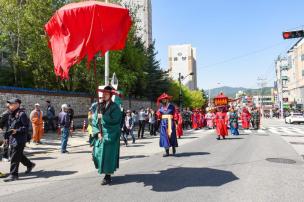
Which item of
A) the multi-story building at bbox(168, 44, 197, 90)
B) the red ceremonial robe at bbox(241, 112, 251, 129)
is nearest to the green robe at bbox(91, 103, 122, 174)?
the red ceremonial robe at bbox(241, 112, 251, 129)

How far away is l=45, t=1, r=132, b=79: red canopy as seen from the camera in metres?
7.67

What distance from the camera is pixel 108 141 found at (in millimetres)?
7082

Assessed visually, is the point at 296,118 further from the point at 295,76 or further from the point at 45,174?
the point at 295,76

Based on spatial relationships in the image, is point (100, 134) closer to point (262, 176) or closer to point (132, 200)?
point (132, 200)

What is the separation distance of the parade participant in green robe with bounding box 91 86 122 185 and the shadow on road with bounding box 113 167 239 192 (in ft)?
1.39

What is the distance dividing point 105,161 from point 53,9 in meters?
19.9

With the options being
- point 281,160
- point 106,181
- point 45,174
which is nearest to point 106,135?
point 106,181

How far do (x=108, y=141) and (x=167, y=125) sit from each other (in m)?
4.32

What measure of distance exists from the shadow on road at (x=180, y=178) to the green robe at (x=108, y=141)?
44 cm

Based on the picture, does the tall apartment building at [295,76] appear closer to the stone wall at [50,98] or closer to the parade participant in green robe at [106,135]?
the stone wall at [50,98]

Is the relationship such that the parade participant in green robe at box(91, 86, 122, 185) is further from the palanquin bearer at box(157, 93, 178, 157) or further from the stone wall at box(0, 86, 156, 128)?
the stone wall at box(0, 86, 156, 128)

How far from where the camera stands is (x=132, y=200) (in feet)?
Result: 18.7

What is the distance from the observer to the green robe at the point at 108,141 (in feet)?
22.9

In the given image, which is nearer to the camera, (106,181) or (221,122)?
(106,181)
